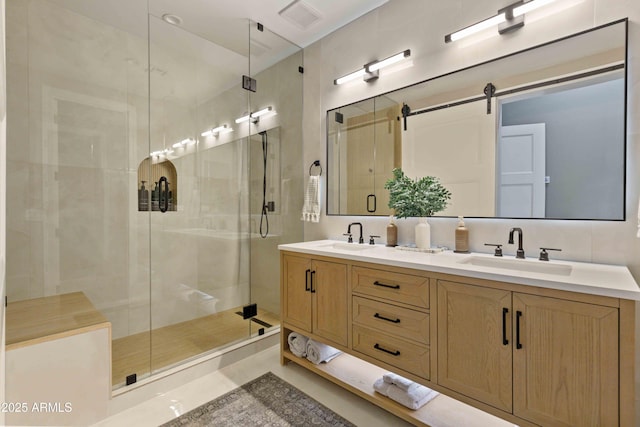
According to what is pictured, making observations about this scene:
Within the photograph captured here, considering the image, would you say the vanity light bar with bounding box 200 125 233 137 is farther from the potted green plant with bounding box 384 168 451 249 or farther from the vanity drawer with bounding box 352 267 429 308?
the vanity drawer with bounding box 352 267 429 308

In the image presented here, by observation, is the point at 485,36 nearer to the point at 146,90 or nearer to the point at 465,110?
the point at 465,110

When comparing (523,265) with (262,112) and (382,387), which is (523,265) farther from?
(262,112)

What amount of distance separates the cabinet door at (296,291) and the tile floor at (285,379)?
372 mm

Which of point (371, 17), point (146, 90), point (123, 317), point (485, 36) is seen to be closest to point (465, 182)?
point (485, 36)

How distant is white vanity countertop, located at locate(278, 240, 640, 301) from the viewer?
1085mm

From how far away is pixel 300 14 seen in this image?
2436mm

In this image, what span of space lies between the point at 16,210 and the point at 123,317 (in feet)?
3.56

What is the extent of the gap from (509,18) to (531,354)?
1.79m

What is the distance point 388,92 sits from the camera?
2312 mm

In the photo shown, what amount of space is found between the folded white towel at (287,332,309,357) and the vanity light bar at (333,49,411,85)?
83.7 inches

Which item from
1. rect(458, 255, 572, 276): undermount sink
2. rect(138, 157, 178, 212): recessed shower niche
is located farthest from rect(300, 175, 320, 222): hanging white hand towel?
rect(458, 255, 572, 276): undermount sink

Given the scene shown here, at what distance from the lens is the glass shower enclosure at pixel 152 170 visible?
2.09 m

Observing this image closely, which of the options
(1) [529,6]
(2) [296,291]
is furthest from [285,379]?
(1) [529,6]

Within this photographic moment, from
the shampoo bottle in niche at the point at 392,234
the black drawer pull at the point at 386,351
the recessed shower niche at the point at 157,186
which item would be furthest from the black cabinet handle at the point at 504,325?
the recessed shower niche at the point at 157,186
